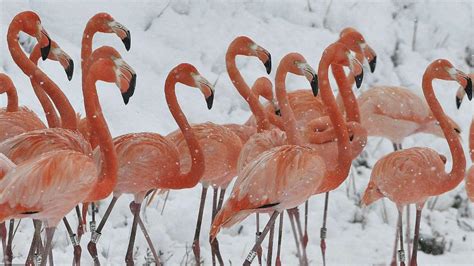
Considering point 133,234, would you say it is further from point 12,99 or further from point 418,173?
point 418,173

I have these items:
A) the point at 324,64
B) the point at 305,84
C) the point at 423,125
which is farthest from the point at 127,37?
the point at 305,84

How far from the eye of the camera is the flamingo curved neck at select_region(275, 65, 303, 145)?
5164 millimetres

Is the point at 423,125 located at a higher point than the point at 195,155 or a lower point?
higher

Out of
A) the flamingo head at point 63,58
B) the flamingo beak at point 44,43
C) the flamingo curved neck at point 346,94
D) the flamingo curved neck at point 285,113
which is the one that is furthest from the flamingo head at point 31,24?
the flamingo curved neck at point 346,94

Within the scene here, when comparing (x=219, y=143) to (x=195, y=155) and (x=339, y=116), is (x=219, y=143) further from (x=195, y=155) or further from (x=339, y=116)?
(x=339, y=116)

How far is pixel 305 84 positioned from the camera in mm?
8336

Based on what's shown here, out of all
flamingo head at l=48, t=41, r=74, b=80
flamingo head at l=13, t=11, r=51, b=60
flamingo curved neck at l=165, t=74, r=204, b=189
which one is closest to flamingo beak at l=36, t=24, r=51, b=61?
flamingo head at l=13, t=11, r=51, b=60

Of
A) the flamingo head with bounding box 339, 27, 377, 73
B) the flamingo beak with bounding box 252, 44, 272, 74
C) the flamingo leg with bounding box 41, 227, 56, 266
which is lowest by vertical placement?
the flamingo leg with bounding box 41, 227, 56, 266

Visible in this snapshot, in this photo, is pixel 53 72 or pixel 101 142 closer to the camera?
pixel 101 142

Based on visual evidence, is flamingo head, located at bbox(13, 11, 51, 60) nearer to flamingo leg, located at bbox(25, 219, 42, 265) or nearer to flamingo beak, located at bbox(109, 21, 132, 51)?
flamingo beak, located at bbox(109, 21, 132, 51)

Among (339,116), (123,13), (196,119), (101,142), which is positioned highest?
(123,13)

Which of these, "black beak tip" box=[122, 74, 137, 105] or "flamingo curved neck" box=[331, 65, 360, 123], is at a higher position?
"flamingo curved neck" box=[331, 65, 360, 123]

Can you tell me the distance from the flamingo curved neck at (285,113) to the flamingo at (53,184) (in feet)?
3.50

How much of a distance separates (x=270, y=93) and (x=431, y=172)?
3.79 ft
